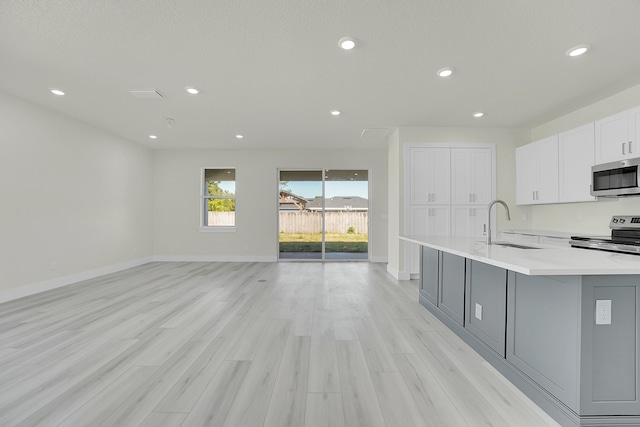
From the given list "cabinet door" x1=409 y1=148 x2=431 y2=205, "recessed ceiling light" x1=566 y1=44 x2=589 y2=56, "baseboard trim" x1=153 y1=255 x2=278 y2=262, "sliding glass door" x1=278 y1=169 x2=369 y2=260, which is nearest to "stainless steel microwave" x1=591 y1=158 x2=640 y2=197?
"recessed ceiling light" x1=566 y1=44 x2=589 y2=56

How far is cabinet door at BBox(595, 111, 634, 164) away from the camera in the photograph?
3230 mm

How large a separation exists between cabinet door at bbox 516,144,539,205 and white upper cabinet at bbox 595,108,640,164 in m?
1.02

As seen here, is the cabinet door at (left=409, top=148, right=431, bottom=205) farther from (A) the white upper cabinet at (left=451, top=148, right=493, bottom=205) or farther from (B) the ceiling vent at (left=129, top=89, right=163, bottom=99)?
(B) the ceiling vent at (left=129, top=89, right=163, bottom=99)

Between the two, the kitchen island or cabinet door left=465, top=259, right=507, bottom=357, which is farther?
cabinet door left=465, top=259, right=507, bottom=357

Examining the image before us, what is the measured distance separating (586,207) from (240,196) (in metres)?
6.50

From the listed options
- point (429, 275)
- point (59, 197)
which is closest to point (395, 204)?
point (429, 275)

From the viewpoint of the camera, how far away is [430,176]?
5.00m

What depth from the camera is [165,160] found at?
22.6 feet

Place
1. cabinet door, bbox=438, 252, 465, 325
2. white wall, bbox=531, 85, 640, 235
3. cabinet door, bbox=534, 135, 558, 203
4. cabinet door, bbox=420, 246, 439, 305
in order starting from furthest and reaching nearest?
cabinet door, bbox=534, 135, 558, 203 < white wall, bbox=531, 85, 640, 235 < cabinet door, bbox=420, 246, 439, 305 < cabinet door, bbox=438, 252, 465, 325

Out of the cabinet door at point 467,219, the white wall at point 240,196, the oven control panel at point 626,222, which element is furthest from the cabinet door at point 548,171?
the white wall at point 240,196

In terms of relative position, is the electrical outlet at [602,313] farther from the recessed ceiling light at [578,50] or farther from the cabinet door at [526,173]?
the cabinet door at [526,173]

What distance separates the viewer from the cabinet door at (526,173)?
459cm

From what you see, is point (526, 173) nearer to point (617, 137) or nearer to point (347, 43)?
point (617, 137)

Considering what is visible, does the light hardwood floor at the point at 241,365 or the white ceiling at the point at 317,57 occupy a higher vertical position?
the white ceiling at the point at 317,57
